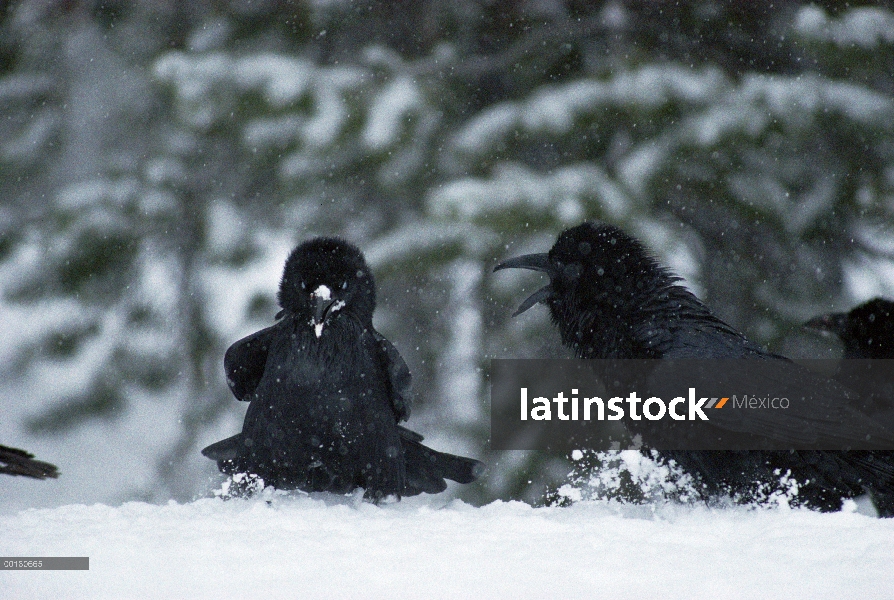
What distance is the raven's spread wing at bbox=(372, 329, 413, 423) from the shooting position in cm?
280

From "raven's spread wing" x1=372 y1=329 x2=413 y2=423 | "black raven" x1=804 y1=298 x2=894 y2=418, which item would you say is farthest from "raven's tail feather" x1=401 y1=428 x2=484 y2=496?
"black raven" x1=804 y1=298 x2=894 y2=418

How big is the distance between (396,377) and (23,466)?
1208 millimetres

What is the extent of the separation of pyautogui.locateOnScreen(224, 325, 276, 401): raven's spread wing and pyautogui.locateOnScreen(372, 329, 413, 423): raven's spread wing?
439 millimetres

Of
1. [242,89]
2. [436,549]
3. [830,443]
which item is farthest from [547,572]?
[242,89]

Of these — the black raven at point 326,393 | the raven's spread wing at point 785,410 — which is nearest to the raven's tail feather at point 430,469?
the black raven at point 326,393

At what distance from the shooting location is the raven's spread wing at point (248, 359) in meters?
2.96

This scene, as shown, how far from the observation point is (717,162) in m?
4.31

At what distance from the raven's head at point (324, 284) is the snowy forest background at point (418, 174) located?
139 cm

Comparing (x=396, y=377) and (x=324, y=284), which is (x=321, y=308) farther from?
(x=396, y=377)

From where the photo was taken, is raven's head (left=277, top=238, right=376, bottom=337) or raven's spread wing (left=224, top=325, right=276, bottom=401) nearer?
raven's head (left=277, top=238, right=376, bottom=337)

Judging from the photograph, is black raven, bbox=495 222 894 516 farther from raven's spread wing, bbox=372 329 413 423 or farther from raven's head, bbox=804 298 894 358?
raven's head, bbox=804 298 894 358

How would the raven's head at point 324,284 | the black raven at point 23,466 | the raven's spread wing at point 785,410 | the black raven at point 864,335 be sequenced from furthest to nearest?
the black raven at point 864,335, the raven's head at point 324,284, the raven's spread wing at point 785,410, the black raven at point 23,466

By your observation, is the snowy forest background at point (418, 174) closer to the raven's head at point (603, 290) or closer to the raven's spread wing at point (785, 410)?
the raven's head at point (603, 290)

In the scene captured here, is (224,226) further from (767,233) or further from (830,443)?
(830,443)
